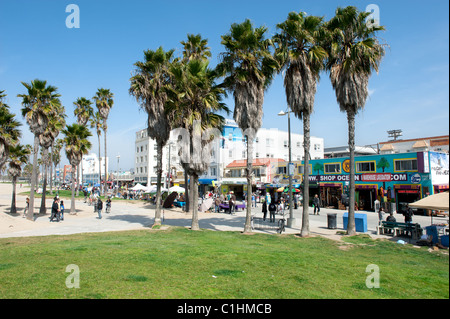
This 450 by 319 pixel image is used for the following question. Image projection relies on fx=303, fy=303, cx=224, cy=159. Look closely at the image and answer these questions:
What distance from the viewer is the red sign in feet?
106

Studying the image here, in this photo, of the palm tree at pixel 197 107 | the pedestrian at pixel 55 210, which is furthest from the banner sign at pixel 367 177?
the pedestrian at pixel 55 210

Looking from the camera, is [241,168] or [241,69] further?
[241,168]

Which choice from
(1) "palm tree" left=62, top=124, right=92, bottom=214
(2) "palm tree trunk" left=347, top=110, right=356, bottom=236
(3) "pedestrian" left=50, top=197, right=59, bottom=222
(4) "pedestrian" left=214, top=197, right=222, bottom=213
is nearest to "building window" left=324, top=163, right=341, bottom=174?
(4) "pedestrian" left=214, top=197, right=222, bottom=213

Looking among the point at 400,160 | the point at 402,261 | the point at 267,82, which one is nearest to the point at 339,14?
the point at 267,82

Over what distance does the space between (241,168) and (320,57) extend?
37641 mm

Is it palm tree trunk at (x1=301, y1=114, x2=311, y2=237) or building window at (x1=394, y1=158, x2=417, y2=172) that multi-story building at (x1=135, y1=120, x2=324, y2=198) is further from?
palm tree trunk at (x1=301, y1=114, x2=311, y2=237)

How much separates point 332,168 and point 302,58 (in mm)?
24617

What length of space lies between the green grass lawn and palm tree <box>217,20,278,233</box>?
779cm

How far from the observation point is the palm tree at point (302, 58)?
16172mm

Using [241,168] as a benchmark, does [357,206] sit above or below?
below

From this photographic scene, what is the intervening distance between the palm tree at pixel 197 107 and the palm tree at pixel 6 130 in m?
18.3

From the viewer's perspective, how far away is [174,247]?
12.0 metres
